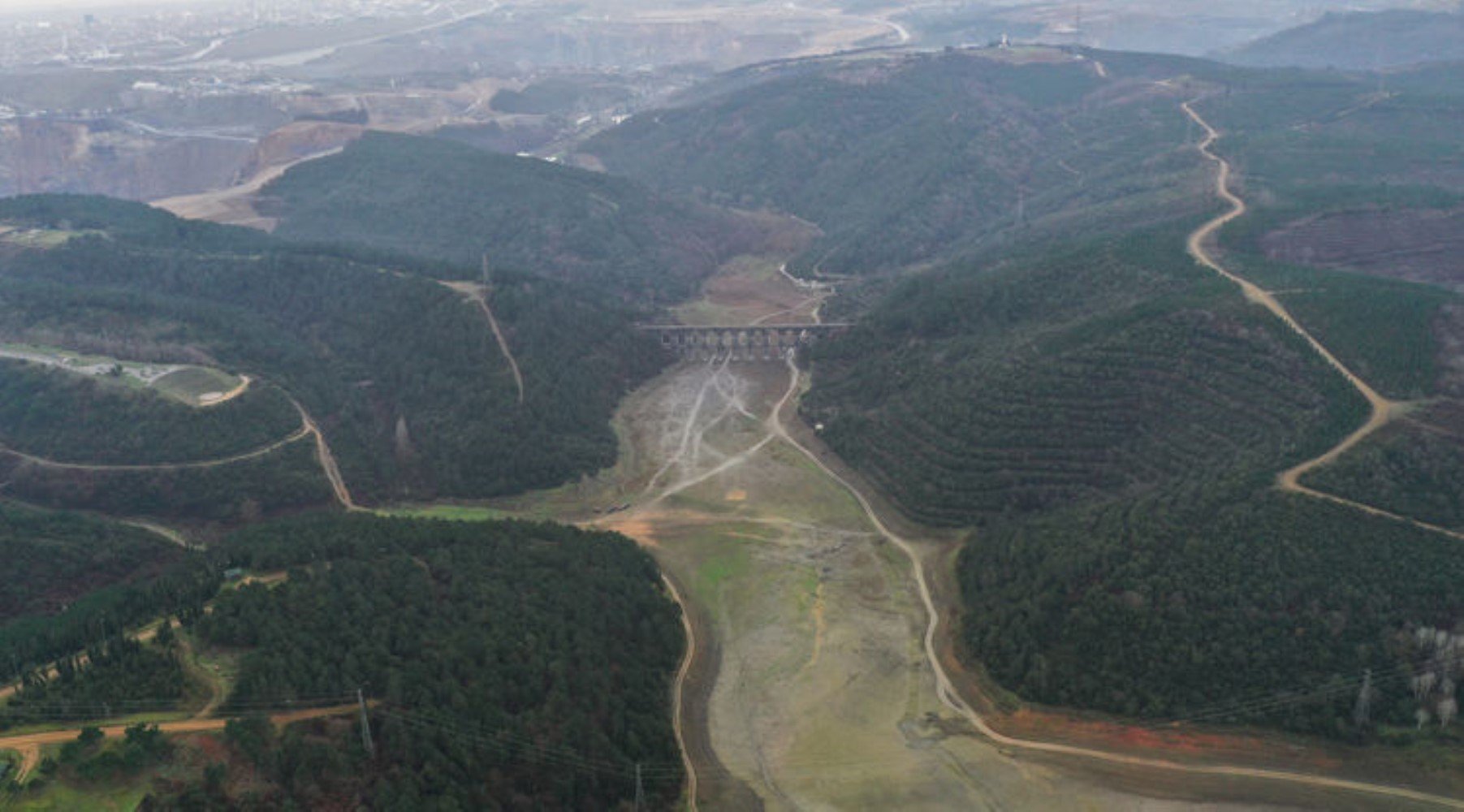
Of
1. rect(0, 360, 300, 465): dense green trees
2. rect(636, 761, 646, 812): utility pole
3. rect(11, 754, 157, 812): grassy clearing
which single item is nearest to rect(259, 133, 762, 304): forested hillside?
rect(0, 360, 300, 465): dense green trees

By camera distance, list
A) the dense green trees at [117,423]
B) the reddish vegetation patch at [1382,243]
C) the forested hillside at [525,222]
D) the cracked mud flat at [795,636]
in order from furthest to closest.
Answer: the forested hillside at [525,222]
the reddish vegetation patch at [1382,243]
the dense green trees at [117,423]
the cracked mud flat at [795,636]

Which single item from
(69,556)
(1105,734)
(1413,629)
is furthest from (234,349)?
(1413,629)

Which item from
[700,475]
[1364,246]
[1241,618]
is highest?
[1364,246]

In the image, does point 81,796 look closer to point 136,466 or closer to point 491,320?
point 136,466

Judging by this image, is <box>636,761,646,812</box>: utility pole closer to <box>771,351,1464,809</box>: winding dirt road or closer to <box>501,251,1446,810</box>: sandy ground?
<box>501,251,1446,810</box>: sandy ground

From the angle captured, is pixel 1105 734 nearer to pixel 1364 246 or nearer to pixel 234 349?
pixel 1364 246

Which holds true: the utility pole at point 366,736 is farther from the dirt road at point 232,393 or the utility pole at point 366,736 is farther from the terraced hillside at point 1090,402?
the dirt road at point 232,393

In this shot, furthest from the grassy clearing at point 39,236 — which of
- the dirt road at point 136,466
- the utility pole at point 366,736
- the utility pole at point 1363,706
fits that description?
the utility pole at point 1363,706
